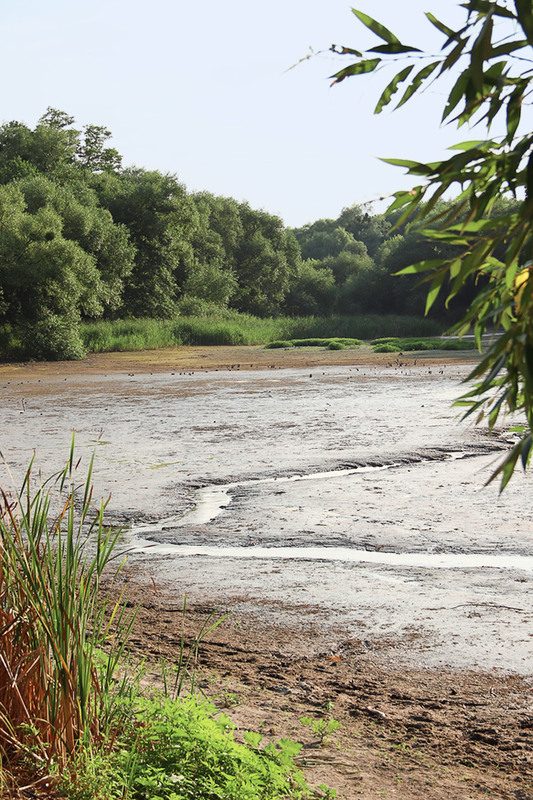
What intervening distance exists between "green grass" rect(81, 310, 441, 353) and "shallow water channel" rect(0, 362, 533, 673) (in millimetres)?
26796

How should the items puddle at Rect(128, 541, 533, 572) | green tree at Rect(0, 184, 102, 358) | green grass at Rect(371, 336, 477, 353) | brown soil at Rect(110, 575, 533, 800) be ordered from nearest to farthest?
brown soil at Rect(110, 575, 533, 800) < puddle at Rect(128, 541, 533, 572) < green tree at Rect(0, 184, 102, 358) < green grass at Rect(371, 336, 477, 353)

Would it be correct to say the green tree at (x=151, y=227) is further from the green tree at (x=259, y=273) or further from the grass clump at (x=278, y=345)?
the green tree at (x=259, y=273)

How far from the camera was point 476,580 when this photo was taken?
5.77 m

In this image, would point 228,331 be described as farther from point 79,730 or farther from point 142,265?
point 79,730

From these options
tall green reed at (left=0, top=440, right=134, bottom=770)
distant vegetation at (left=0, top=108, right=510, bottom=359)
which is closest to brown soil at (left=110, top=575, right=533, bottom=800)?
tall green reed at (left=0, top=440, right=134, bottom=770)

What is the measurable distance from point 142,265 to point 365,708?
53.4 m

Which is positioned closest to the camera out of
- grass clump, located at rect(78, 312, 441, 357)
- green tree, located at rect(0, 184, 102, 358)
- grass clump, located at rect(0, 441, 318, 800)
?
grass clump, located at rect(0, 441, 318, 800)

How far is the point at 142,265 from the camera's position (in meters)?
55.7

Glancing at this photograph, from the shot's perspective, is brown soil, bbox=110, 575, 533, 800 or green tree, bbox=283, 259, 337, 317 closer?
brown soil, bbox=110, 575, 533, 800

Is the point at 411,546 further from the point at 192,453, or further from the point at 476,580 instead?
the point at 192,453

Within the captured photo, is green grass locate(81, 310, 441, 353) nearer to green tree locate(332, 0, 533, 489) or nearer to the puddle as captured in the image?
the puddle

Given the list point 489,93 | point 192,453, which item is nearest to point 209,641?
point 489,93

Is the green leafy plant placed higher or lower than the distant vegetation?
lower

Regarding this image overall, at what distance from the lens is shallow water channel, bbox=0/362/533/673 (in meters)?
5.15
